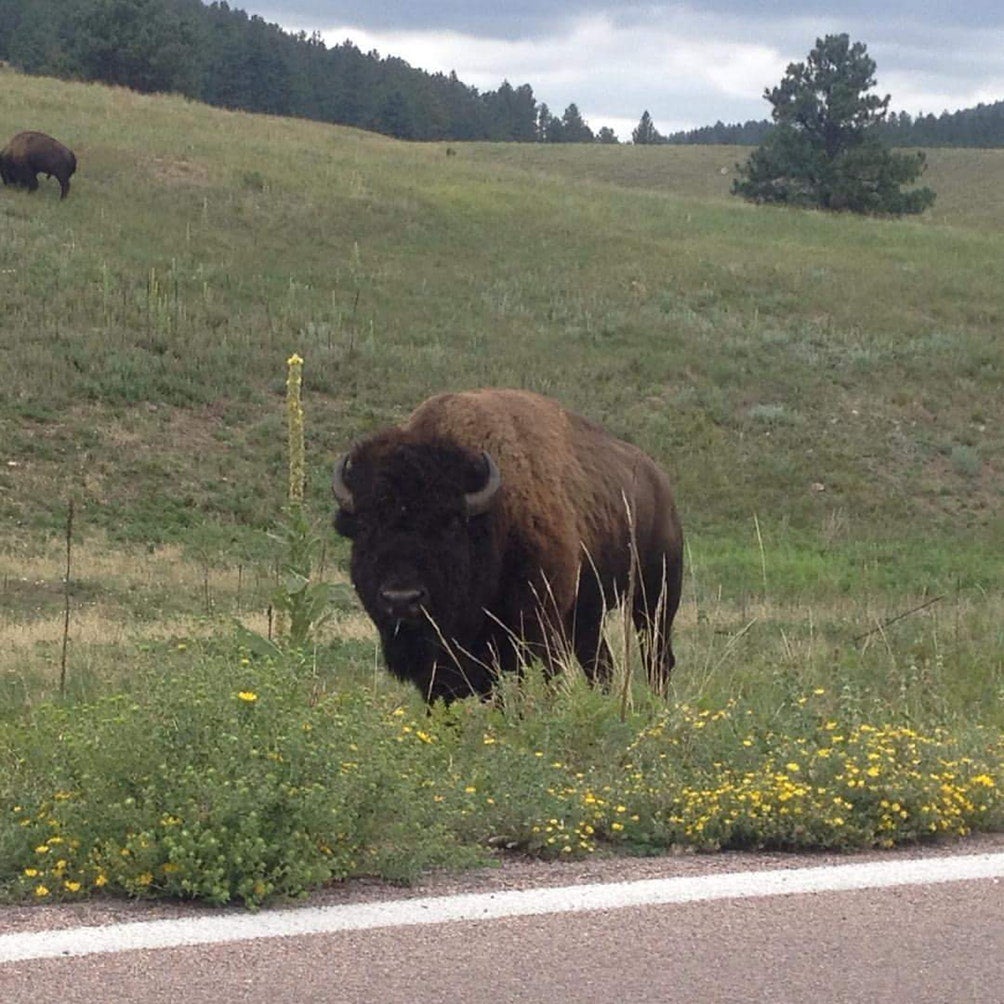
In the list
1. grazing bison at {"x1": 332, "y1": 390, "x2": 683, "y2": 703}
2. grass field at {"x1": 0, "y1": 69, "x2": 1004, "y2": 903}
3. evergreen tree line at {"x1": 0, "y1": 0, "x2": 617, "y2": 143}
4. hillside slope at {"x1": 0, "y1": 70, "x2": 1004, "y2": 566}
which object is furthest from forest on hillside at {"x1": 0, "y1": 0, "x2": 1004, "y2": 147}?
grazing bison at {"x1": 332, "y1": 390, "x2": 683, "y2": 703}

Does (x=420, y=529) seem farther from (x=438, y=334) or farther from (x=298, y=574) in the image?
(x=438, y=334)

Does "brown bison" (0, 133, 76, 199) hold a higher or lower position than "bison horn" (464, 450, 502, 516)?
higher

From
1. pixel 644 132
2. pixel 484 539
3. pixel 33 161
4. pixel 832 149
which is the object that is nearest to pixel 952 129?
pixel 644 132

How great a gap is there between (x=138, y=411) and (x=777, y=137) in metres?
43.0

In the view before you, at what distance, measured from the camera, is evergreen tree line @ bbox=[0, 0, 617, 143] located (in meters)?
76.7

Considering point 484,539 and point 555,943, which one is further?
point 484,539

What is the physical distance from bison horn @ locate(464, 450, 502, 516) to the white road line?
3.30 m

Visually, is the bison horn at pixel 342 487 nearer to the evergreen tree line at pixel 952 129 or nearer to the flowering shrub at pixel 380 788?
the flowering shrub at pixel 380 788

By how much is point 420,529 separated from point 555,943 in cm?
378

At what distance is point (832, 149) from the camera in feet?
206

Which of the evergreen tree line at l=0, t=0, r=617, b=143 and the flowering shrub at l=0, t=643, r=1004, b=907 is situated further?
the evergreen tree line at l=0, t=0, r=617, b=143

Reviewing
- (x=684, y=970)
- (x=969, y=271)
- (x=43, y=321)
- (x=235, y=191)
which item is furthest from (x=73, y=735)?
(x=969, y=271)

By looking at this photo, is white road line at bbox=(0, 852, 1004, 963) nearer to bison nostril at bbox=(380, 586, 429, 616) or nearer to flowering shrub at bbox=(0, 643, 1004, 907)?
flowering shrub at bbox=(0, 643, 1004, 907)

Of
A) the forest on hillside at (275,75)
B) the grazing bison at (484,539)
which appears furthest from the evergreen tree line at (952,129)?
the grazing bison at (484,539)
